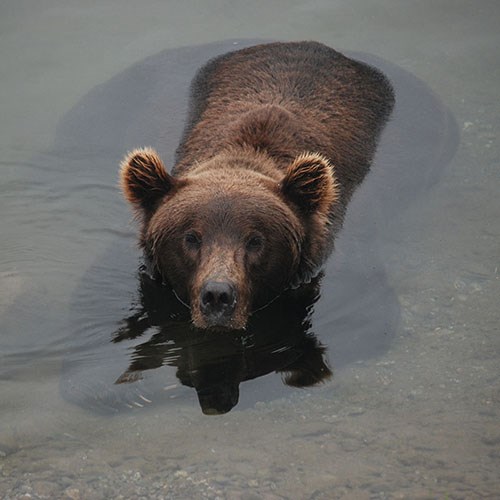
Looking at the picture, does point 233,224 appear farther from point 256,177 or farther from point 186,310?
point 186,310

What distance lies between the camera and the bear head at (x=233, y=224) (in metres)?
7.27

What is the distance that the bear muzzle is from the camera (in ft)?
22.3

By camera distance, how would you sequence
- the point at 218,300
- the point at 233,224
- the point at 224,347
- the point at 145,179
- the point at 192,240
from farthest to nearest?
the point at 145,179, the point at 224,347, the point at 192,240, the point at 233,224, the point at 218,300

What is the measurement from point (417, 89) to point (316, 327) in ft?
12.9

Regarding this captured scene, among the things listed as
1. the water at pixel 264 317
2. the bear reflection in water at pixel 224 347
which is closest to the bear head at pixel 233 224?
the bear reflection in water at pixel 224 347

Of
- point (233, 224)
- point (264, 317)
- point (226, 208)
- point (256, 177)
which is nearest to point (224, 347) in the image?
point (264, 317)

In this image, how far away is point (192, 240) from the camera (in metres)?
7.49

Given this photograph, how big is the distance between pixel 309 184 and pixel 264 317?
1177mm

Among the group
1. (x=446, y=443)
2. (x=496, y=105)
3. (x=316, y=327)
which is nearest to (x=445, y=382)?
(x=446, y=443)

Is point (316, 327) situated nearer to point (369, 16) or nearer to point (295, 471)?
point (295, 471)

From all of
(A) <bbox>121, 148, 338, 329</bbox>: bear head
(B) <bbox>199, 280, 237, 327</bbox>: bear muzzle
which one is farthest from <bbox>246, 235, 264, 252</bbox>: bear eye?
(B) <bbox>199, 280, 237, 327</bbox>: bear muzzle

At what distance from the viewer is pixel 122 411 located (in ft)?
22.1

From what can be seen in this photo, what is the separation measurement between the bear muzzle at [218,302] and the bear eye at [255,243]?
2.08 ft

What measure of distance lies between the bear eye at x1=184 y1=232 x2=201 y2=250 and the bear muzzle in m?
0.65
